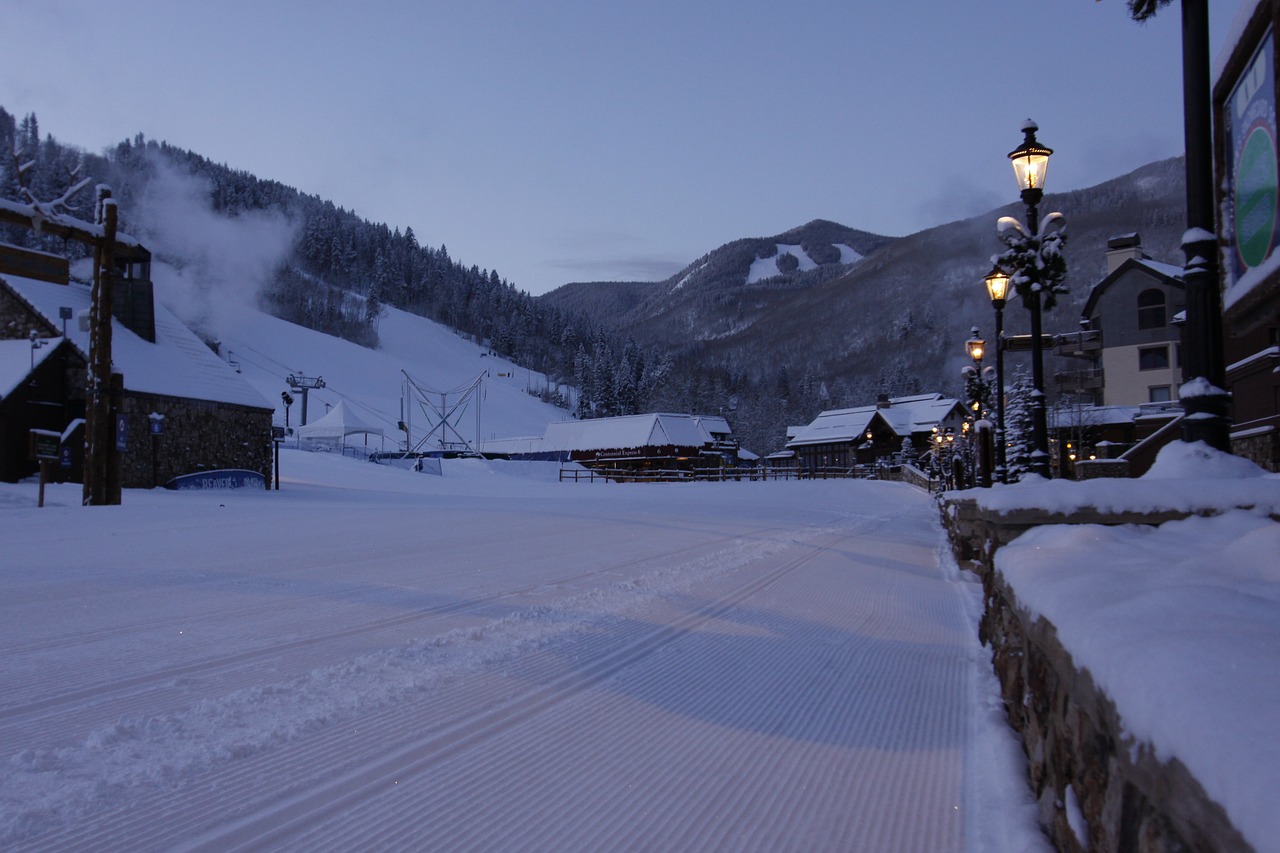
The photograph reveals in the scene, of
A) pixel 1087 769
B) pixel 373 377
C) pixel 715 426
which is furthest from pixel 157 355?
pixel 373 377

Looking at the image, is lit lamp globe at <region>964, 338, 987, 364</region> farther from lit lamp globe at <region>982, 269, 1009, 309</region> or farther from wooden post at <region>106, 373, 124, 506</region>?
wooden post at <region>106, 373, 124, 506</region>

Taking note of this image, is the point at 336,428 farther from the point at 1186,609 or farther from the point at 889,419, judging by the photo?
the point at 1186,609

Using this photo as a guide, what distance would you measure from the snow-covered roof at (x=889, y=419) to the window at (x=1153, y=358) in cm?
3212

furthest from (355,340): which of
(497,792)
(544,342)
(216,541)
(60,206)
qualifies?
(497,792)

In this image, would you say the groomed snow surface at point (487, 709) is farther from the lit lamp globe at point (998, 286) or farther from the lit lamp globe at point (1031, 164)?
the lit lamp globe at point (998, 286)

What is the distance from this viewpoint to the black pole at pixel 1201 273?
5.30 meters

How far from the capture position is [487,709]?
4.31 m

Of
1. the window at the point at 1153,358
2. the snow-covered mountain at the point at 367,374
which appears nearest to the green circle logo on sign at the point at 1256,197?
the window at the point at 1153,358

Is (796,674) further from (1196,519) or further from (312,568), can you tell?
(312,568)

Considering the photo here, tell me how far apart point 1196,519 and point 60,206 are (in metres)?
21.5

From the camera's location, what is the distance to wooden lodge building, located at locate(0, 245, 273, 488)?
24359 millimetres

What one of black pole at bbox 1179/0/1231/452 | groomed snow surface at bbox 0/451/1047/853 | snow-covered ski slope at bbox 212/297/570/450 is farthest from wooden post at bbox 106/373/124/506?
snow-covered ski slope at bbox 212/297/570/450

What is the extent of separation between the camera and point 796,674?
5461 millimetres

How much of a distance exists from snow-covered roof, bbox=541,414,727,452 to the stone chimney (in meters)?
32.6
